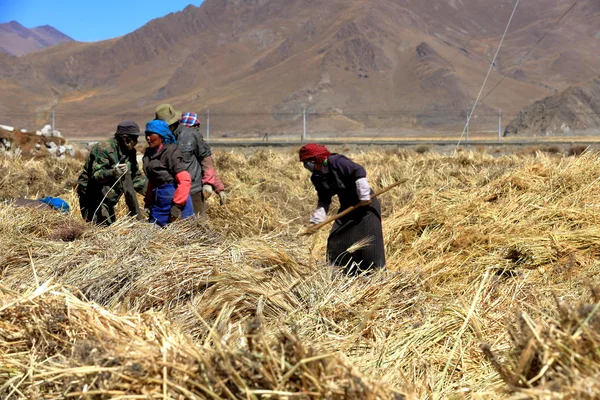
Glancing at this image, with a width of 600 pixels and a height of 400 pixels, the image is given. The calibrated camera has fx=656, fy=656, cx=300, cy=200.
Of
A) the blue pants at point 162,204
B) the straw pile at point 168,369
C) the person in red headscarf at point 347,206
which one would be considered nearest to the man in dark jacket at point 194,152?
the blue pants at point 162,204

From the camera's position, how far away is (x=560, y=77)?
105875mm

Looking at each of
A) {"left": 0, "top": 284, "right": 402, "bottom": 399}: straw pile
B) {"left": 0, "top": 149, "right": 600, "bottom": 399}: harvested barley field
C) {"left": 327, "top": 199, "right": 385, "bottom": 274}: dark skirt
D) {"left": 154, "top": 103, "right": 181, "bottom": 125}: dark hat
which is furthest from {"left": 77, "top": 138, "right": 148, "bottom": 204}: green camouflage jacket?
{"left": 0, "top": 284, "right": 402, "bottom": 399}: straw pile

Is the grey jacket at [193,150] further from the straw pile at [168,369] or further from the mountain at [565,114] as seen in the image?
the mountain at [565,114]

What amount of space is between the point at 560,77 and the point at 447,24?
31.8 m

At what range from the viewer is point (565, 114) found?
154ft

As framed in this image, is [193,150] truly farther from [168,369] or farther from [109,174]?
[168,369]

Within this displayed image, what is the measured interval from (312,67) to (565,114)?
46.3m

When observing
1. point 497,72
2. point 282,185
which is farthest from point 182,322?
point 497,72

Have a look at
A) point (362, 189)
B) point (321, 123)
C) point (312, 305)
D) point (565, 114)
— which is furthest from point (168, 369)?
point (321, 123)

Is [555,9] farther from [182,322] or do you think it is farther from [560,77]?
[182,322]

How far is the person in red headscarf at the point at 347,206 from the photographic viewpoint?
441cm

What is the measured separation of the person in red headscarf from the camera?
4.41 metres

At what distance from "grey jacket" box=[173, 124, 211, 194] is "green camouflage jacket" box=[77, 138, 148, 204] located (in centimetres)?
40

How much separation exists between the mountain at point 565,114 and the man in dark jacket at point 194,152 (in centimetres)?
4261
